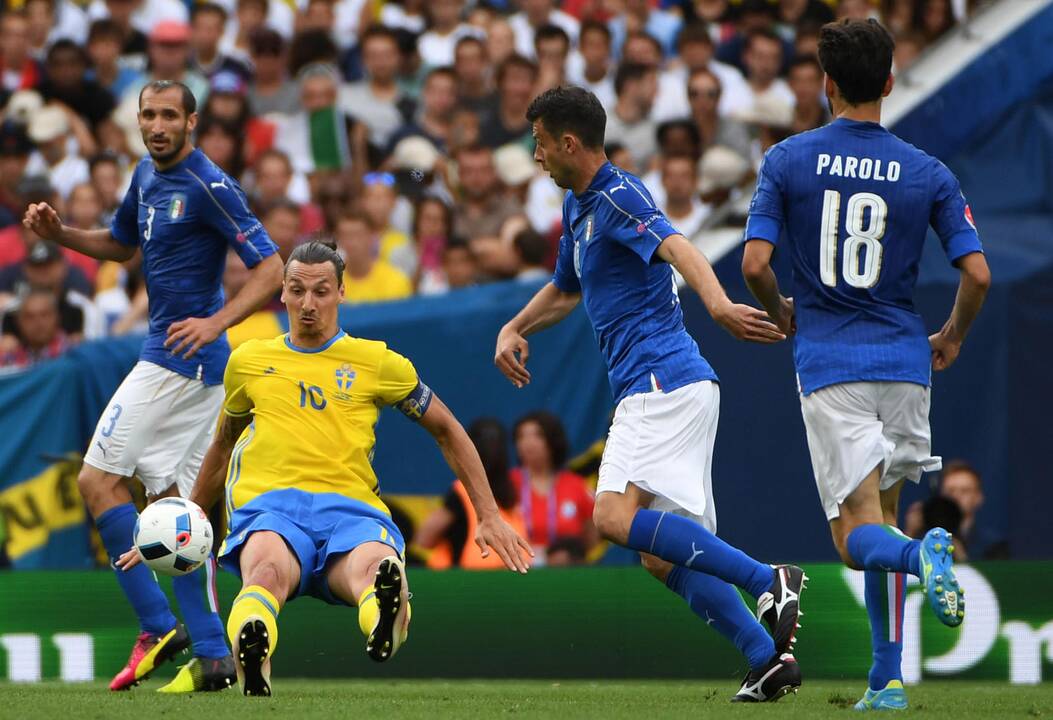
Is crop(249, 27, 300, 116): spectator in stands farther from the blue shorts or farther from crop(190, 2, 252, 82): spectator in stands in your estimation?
the blue shorts

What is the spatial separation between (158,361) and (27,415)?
3.03 m

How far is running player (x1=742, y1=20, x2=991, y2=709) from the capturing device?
6043mm

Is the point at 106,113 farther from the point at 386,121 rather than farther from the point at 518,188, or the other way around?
the point at 518,188

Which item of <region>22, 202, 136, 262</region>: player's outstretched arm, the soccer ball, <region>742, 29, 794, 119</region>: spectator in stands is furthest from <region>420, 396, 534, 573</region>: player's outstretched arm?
<region>742, 29, 794, 119</region>: spectator in stands

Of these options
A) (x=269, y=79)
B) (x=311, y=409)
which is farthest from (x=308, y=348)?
(x=269, y=79)

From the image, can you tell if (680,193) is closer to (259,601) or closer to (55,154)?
(55,154)

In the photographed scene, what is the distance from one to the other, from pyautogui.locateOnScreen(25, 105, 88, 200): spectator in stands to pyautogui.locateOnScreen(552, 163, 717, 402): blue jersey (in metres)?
8.14

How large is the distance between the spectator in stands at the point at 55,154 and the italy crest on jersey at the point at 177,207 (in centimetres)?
648

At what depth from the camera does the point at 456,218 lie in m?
12.6

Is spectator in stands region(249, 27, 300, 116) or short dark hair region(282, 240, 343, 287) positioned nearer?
short dark hair region(282, 240, 343, 287)

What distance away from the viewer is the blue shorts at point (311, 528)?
20.8ft

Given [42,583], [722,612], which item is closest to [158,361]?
[42,583]

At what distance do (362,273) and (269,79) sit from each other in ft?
10.3

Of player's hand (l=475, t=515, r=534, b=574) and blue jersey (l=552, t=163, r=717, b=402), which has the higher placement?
blue jersey (l=552, t=163, r=717, b=402)
